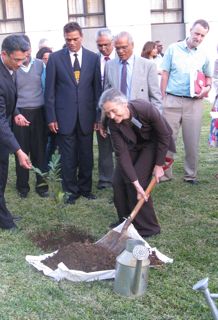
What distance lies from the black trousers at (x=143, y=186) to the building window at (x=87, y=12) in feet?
38.9

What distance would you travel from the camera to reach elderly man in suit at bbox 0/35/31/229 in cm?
423

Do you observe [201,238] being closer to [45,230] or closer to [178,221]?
[178,221]

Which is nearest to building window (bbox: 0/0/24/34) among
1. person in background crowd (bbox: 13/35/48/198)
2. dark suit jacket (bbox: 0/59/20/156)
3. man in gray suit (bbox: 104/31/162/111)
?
person in background crowd (bbox: 13/35/48/198)

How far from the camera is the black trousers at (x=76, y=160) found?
5562 millimetres

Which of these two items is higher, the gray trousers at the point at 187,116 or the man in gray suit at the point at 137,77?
the man in gray suit at the point at 137,77

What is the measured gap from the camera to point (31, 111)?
18.8 feet

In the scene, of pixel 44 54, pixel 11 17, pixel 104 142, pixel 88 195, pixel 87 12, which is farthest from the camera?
pixel 87 12

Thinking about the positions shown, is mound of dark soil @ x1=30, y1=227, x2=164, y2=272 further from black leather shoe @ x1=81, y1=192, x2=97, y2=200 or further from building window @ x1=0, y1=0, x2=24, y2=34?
building window @ x1=0, y1=0, x2=24, y2=34

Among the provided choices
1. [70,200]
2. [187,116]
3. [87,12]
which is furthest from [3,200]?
[87,12]

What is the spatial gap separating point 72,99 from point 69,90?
4.0 inches

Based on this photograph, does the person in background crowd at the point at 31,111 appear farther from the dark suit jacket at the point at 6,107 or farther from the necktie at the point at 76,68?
the dark suit jacket at the point at 6,107

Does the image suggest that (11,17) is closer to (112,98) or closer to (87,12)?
(87,12)

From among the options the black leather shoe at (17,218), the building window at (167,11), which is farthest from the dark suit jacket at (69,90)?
the building window at (167,11)

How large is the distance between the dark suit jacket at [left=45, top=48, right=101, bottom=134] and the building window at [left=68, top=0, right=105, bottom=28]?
10602 mm
